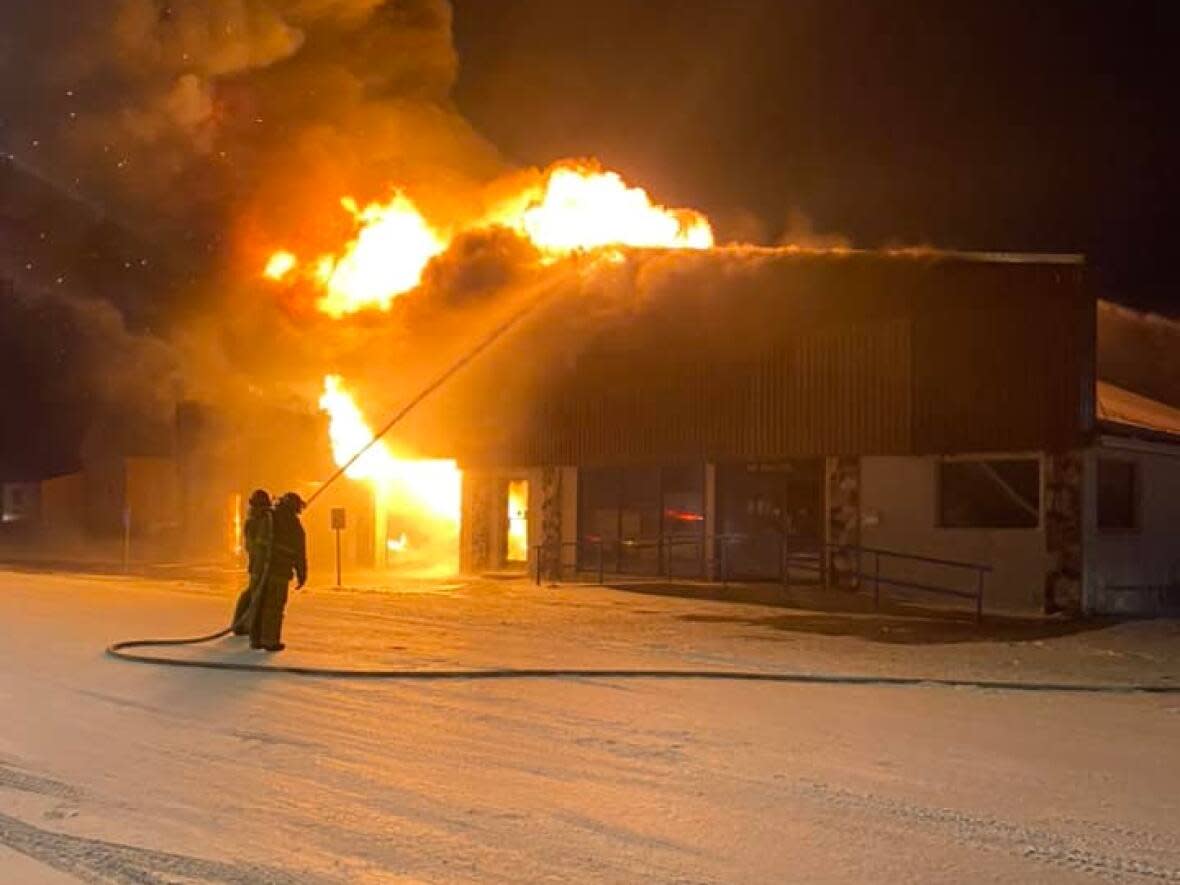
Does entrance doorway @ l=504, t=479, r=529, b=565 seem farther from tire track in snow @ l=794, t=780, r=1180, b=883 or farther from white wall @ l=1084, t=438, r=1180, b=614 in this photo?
tire track in snow @ l=794, t=780, r=1180, b=883

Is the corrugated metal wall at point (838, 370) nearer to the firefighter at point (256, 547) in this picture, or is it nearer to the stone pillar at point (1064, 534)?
the stone pillar at point (1064, 534)

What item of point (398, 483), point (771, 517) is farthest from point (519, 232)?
point (398, 483)

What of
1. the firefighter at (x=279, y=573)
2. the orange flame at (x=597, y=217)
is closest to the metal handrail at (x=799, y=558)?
the orange flame at (x=597, y=217)

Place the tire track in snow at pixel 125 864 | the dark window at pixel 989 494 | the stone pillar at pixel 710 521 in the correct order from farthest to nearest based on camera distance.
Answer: the stone pillar at pixel 710 521 < the dark window at pixel 989 494 < the tire track in snow at pixel 125 864

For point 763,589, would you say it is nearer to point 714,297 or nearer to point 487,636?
point 714,297

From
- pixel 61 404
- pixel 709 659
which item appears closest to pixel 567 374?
pixel 709 659

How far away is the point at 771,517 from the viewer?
24281 millimetres

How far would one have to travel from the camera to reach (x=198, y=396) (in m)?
42.5

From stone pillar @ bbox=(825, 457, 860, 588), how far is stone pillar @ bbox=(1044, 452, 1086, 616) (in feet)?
11.2

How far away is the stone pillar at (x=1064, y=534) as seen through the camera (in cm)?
2016

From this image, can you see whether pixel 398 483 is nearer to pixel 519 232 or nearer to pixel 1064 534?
pixel 519 232

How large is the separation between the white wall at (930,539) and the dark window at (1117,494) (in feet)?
4.06

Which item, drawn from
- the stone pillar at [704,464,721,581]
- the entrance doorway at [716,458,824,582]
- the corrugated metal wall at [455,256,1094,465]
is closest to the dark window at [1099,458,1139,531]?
the corrugated metal wall at [455,256,1094,465]

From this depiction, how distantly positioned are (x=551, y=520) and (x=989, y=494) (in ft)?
30.4
